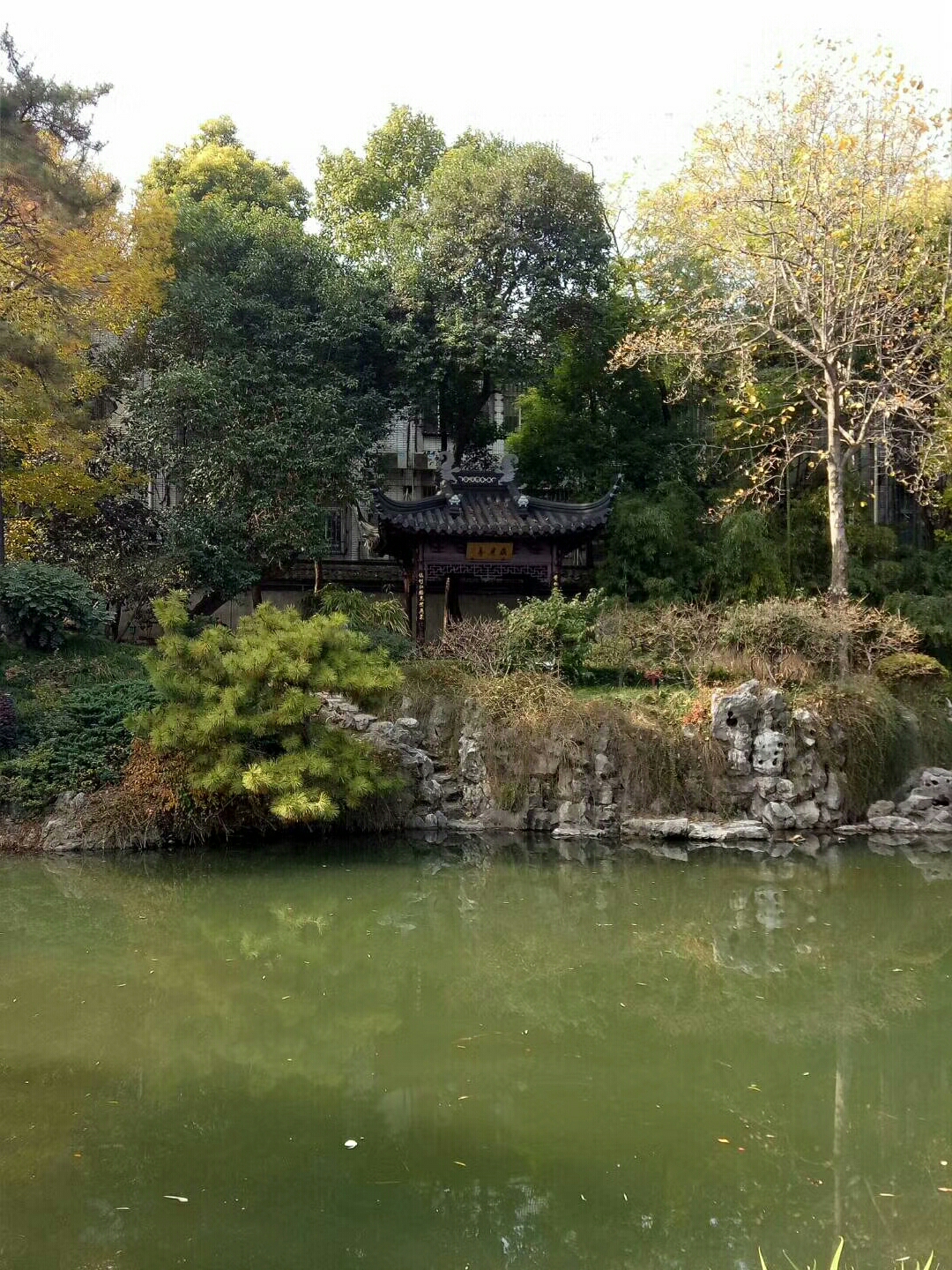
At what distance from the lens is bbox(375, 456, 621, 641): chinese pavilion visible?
1219cm

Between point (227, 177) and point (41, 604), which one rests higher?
point (227, 177)

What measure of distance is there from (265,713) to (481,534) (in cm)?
479

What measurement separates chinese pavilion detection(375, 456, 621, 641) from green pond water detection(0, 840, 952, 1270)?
5463 millimetres

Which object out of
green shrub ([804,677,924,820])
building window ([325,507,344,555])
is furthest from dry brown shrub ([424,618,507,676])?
building window ([325,507,344,555])

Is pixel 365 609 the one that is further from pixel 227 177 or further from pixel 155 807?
pixel 227 177

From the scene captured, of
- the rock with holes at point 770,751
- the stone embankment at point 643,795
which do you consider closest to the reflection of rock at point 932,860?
the stone embankment at point 643,795

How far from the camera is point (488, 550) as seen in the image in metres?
12.4

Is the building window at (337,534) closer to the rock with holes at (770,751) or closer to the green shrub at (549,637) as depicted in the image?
the green shrub at (549,637)

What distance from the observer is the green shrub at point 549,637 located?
9.88m

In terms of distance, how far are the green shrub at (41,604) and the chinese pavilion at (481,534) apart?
345 cm

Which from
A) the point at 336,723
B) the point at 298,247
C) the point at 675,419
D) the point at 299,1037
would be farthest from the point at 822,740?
the point at 298,247

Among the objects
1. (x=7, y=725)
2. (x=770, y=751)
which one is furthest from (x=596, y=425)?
(x=7, y=725)

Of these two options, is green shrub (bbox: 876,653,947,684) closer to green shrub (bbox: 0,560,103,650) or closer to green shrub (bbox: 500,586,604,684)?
green shrub (bbox: 500,586,604,684)

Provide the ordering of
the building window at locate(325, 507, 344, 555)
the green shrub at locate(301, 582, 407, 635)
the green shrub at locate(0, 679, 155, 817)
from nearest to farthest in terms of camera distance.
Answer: the green shrub at locate(0, 679, 155, 817)
the green shrub at locate(301, 582, 407, 635)
the building window at locate(325, 507, 344, 555)
